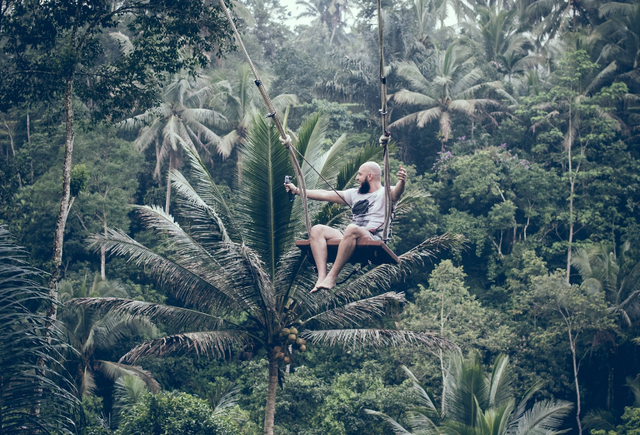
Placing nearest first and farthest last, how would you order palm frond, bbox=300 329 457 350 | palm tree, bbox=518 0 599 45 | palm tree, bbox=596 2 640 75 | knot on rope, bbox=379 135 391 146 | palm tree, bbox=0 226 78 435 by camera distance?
1. knot on rope, bbox=379 135 391 146
2. palm tree, bbox=0 226 78 435
3. palm frond, bbox=300 329 457 350
4. palm tree, bbox=596 2 640 75
5. palm tree, bbox=518 0 599 45

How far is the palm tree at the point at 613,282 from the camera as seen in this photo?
19.4m

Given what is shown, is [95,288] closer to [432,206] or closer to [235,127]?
[235,127]

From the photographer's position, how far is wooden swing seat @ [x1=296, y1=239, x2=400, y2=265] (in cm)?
682

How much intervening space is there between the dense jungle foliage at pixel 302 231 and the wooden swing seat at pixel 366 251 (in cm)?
305

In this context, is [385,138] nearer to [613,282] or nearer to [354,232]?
[354,232]

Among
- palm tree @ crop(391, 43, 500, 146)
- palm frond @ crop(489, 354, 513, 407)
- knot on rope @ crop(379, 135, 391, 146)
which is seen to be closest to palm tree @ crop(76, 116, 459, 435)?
palm frond @ crop(489, 354, 513, 407)

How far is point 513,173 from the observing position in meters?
24.7

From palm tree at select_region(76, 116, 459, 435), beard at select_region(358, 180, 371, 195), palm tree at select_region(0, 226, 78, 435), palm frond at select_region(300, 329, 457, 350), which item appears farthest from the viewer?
palm frond at select_region(300, 329, 457, 350)

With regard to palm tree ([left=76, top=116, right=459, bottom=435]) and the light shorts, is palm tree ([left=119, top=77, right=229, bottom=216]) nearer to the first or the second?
palm tree ([left=76, top=116, right=459, bottom=435])

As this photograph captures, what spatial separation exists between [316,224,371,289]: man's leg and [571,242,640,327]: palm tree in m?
14.3

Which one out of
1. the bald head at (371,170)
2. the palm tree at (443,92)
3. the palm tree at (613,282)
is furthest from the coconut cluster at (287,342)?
the palm tree at (443,92)

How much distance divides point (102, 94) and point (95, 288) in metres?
7.76

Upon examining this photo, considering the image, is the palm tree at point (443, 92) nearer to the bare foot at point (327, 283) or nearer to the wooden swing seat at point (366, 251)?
the wooden swing seat at point (366, 251)

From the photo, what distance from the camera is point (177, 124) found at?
2522cm
